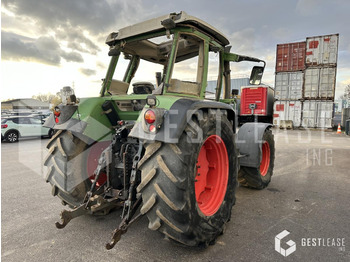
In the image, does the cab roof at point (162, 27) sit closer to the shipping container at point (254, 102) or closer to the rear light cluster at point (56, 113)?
the rear light cluster at point (56, 113)

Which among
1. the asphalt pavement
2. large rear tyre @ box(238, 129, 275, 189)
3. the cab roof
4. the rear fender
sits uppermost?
the cab roof

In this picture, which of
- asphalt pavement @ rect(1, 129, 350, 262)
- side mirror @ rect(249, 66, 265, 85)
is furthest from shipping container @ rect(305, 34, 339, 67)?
side mirror @ rect(249, 66, 265, 85)

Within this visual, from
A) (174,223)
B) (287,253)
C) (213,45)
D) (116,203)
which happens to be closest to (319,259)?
(287,253)

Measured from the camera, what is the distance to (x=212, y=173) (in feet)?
9.76

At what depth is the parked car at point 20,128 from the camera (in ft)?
38.0

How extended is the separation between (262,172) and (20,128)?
41.4 feet

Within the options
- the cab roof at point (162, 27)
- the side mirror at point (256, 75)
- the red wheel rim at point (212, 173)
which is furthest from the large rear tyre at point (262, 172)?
the cab roof at point (162, 27)

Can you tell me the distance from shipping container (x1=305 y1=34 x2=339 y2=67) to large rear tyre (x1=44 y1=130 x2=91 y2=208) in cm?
1743

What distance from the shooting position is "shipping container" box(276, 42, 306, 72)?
16.0 m

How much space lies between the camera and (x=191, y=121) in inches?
87.4

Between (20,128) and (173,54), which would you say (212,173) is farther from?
(20,128)

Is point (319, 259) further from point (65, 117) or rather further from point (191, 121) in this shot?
point (65, 117)

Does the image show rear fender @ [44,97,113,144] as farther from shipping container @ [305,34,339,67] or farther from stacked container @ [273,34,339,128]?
shipping container @ [305,34,339,67]

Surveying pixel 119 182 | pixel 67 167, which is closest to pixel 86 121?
pixel 67 167
